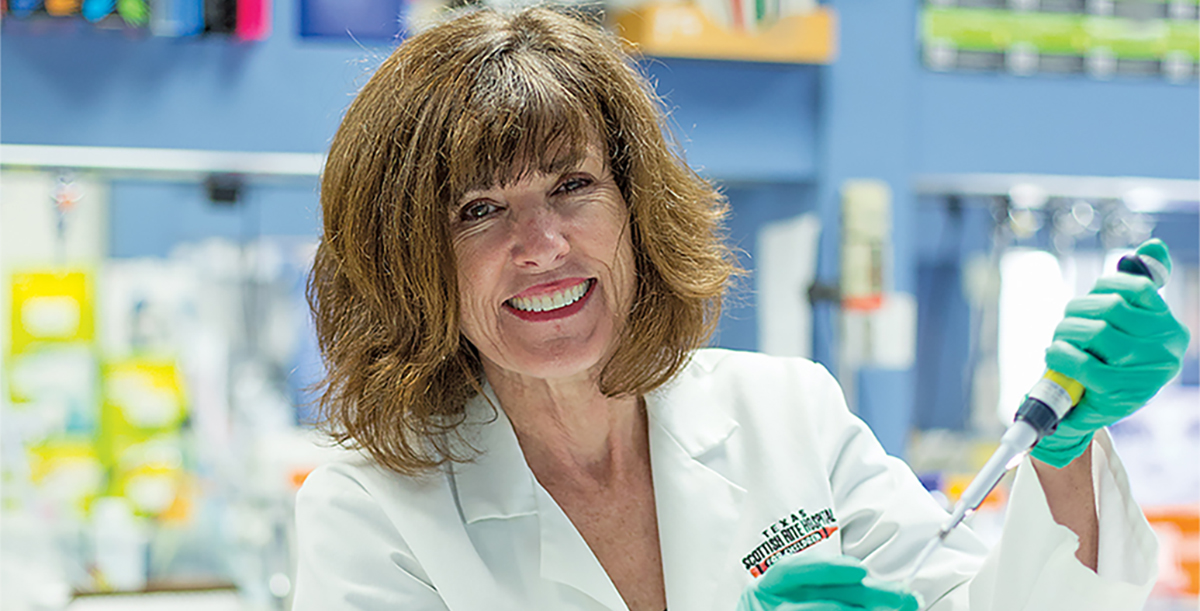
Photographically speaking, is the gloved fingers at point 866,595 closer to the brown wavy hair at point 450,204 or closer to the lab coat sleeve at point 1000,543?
the lab coat sleeve at point 1000,543

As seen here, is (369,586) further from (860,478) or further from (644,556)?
(860,478)

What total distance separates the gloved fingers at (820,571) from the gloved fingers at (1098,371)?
0.30m

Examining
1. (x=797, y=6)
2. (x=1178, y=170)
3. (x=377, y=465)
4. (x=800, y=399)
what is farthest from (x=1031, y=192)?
(x=377, y=465)

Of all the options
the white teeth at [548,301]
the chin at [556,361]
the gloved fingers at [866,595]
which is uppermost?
the white teeth at [548,301]

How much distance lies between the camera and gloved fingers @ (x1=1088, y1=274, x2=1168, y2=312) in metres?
1.11

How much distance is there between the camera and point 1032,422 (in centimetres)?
112

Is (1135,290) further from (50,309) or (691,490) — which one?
(50,309)

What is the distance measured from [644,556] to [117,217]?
6.49 feet

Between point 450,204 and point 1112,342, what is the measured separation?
2.55ft

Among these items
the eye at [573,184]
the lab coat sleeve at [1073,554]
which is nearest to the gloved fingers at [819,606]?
the lab coat sleeve at [1073,554]

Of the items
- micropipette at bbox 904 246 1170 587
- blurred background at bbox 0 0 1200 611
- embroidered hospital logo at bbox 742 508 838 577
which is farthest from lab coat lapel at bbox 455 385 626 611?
blurred background at bbox 0 0 1200 611

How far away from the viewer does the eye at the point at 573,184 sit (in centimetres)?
141

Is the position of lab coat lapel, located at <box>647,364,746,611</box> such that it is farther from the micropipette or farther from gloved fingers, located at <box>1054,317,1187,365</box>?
gloved fingers, located at <box>1054,317,1187,365</box>

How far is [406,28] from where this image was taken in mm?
2445
